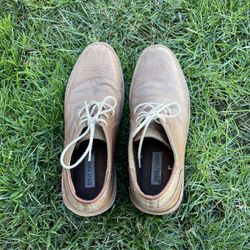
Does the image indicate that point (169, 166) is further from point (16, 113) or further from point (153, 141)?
point (16, 113)

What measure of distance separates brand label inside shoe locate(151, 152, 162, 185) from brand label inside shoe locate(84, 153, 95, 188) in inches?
7.4

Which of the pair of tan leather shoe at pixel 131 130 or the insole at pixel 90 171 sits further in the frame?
the insole at pixel 90 171

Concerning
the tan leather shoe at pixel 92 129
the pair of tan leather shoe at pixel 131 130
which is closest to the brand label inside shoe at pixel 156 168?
the pair of tan leather shoe at pixel 131 130

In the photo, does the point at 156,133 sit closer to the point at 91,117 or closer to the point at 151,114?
the point at 151,114

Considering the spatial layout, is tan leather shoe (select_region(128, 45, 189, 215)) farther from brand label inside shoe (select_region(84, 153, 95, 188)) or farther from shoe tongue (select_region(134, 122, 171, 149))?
brand label inside shoe (select_region(84, 153, 95, 188))

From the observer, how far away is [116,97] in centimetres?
167

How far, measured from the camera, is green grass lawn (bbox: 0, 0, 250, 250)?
164 centimetres

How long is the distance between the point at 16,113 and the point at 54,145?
0.18 metres

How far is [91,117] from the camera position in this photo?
61.1 inches

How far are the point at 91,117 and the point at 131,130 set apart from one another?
0.13 meters

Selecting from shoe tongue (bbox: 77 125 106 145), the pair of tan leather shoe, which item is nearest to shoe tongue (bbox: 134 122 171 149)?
the pair of tan leather shoe

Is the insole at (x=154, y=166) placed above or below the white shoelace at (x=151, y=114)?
below

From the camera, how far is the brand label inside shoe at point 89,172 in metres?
1.58

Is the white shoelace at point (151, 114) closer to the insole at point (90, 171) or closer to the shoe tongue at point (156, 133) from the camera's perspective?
the shoe tongue at point (156, 133)
